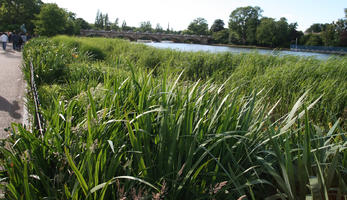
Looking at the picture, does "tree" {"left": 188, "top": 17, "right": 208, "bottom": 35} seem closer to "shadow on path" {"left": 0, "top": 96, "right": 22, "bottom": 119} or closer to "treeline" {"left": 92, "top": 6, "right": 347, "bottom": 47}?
"treeline" {"left": 92, "top": 6, "right": 347, "bottom": 47}

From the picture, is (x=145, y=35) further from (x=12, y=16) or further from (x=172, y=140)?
(x=172, y=140)

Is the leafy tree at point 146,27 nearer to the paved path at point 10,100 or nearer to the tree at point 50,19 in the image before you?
the tree at point 50,19

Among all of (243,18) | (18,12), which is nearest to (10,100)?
(18,12)

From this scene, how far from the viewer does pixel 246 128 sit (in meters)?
1.87

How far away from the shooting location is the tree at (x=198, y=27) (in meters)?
103

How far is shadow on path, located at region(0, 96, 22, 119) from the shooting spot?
4859 mm

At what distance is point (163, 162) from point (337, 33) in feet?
200

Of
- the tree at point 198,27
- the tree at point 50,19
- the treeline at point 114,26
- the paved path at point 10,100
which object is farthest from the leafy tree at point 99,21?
the paved path at point 10,100

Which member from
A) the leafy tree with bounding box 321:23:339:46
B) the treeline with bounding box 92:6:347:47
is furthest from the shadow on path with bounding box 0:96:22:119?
the leafy tree with bounding box 321:23:339:46

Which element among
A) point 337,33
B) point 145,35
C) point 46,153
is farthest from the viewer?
point 145,35

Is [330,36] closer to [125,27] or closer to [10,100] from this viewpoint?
[10,100]

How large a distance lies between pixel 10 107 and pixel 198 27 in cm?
10672

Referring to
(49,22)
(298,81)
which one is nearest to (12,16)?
(49,22)

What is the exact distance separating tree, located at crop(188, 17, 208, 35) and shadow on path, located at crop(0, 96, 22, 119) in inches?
3922
